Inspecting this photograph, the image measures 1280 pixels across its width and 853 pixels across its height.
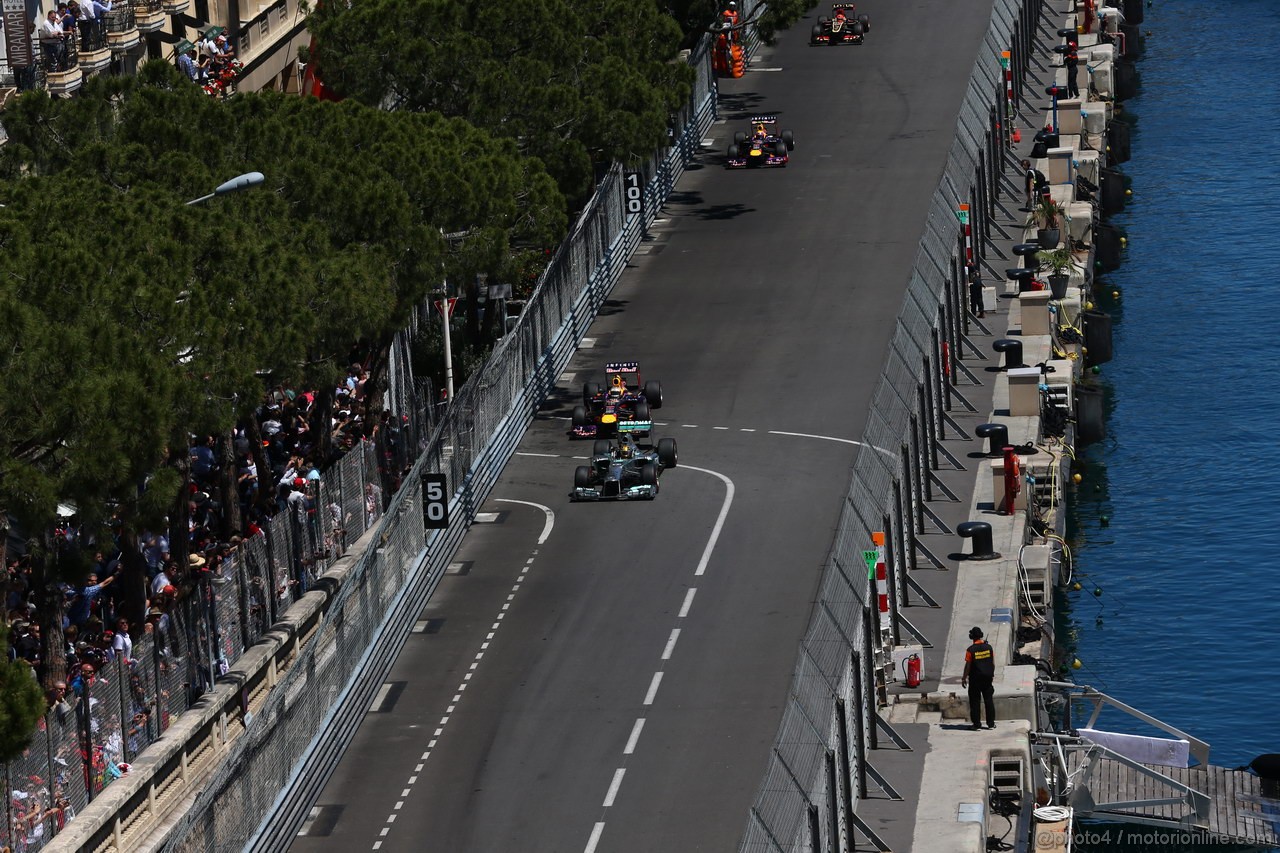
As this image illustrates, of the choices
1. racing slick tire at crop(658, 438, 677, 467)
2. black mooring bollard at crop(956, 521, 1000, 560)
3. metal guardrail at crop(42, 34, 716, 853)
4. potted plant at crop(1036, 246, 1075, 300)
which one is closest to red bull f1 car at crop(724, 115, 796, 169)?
potted plant at crop(1036, 246, 1075, 300)

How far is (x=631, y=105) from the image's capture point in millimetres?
75312

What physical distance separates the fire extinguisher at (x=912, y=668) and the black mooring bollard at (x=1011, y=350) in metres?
20.9

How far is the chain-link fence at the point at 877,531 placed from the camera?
39.8 m

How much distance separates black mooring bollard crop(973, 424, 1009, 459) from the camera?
63.4 metres

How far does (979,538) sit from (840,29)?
54620mm

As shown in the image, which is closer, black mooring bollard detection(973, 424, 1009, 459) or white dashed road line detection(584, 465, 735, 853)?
white dashed road line detection(584, 465, 735, 853)

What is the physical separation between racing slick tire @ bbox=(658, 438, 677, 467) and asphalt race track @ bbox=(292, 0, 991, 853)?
0.56 metres

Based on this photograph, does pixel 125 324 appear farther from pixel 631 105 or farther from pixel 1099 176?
pixel 1099 176

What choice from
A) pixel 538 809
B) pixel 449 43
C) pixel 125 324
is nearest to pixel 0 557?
pixel 125 324

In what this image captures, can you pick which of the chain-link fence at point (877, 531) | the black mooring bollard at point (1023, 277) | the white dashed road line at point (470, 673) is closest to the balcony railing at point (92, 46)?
Answer: the white dashed road line at point (470, 673)

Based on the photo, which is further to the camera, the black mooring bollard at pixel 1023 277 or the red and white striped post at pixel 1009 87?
the red and white striped post at pixel 1009 87

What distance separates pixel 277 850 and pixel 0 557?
6593 millimetres

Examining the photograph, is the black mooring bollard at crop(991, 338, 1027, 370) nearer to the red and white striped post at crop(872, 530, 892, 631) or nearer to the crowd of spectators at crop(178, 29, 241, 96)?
the red and white striped post at crop(872, 530, 892, 631)

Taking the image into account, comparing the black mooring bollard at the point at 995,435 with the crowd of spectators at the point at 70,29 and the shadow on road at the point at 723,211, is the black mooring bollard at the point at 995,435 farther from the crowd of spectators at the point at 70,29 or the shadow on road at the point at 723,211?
the crowd of spectators at the point at 70,29
